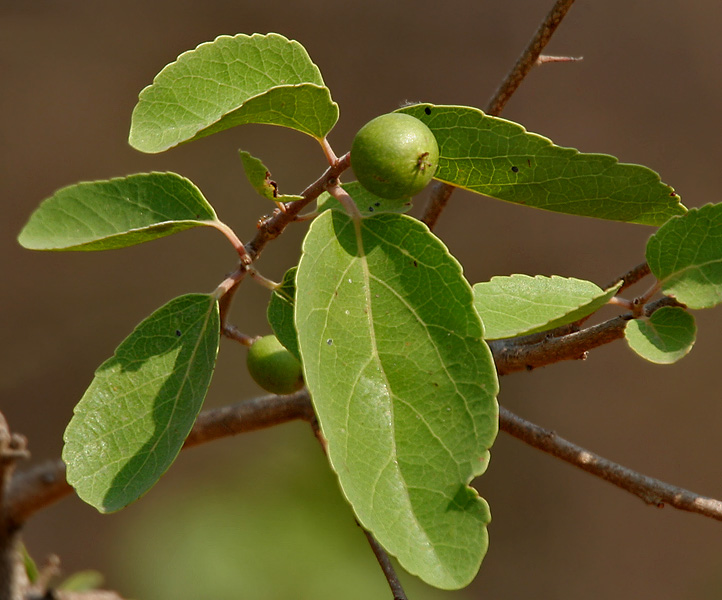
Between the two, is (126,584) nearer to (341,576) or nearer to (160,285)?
(341,576)

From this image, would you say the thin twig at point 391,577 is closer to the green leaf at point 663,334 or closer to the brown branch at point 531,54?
the green leaf at point 663,334

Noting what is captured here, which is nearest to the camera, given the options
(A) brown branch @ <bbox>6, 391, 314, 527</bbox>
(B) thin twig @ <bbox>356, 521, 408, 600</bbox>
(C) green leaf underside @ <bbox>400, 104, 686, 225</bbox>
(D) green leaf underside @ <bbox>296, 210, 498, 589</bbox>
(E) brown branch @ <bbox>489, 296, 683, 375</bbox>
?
(D) green leaf underside @ <bbox>296, 210, 498, 589</bbox>

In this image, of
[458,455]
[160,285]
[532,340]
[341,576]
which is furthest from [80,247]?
[160,285]

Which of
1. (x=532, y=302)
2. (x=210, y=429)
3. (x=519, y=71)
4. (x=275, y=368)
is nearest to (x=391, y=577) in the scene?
(x=275, y=368)

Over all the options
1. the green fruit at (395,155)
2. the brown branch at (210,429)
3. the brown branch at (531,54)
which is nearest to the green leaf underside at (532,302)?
the green fruit at (395,155)

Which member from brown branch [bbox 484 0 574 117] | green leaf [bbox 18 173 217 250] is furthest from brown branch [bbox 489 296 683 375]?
green leaf [bbox 18 173 217 250]

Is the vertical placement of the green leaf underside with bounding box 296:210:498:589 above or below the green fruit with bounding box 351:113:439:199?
below

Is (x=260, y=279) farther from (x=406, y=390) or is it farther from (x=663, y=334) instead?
(x=663, y=334)

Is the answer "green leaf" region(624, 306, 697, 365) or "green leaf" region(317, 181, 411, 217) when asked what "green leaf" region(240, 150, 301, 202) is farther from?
"green leaf" region(624, 306, 697, 365)
